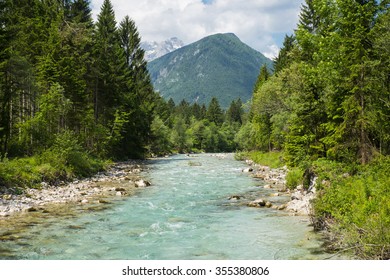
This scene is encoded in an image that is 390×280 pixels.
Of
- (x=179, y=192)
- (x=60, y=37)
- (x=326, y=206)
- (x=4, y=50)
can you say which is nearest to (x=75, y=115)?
(x=60, y=37)

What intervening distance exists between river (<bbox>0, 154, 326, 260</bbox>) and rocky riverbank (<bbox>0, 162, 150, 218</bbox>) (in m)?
1.66

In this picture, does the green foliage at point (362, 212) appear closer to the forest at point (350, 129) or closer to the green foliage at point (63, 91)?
the forest at point (350, 129)

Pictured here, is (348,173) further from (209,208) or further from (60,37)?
(60,37)

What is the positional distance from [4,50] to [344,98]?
2065cm

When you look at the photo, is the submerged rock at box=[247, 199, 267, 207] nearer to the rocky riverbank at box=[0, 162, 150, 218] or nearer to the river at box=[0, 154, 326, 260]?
the river at box=[0, 154, 326, 260]

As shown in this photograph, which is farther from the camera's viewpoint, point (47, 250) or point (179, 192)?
point (179, 192)

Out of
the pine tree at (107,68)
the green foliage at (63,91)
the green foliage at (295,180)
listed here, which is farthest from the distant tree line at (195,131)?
the green foliage at (295,180)

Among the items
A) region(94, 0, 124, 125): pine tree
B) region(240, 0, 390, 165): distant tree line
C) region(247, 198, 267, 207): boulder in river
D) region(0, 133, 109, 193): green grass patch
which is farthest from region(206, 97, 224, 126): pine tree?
region(247, 198, 267, 207): boulder in river

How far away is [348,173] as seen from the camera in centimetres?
1641

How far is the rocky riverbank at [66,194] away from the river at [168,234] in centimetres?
166

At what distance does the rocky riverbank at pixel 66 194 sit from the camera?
640 inches

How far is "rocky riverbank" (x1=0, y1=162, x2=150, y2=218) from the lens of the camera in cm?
1627

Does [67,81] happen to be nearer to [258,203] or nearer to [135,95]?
[135,95]
